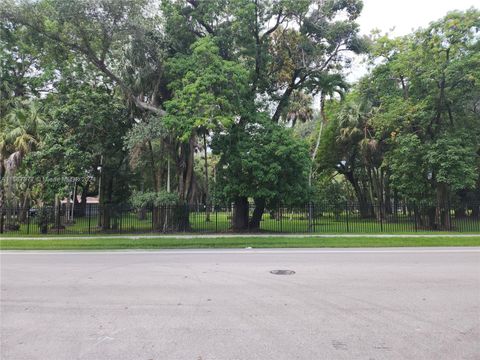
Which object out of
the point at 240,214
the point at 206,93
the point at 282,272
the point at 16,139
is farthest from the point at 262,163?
the point at 16,139

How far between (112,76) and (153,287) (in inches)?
700

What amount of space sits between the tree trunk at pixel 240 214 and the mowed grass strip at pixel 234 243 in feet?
18.4

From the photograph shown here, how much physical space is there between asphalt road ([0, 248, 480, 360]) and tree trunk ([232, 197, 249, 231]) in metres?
12.1

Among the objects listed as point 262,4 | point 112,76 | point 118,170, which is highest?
point 262,4

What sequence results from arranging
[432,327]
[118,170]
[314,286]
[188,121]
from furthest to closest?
[118,170] → [188,121] → [314,286] → [432,327]

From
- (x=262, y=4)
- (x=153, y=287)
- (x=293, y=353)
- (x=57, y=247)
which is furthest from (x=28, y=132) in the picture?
(x=293, y=353)

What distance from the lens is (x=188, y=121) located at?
17.7 metres

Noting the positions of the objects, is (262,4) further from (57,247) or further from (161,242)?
(57,247)

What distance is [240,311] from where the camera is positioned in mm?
5691

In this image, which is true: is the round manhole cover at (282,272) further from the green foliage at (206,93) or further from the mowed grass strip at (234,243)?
the green foliage at (206,93)

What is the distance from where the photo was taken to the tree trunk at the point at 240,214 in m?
22.3

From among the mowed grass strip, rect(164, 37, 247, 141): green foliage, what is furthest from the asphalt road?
rect(164, 37, 247, 141): green foliage

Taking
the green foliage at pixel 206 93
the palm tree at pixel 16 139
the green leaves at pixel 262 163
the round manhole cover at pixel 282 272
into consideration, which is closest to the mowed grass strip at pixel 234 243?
the green leaves at pixel 262 163

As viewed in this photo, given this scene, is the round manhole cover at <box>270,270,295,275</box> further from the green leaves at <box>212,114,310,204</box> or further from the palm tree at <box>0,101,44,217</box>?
the palm tree at <box>0,101,44,217</box>
